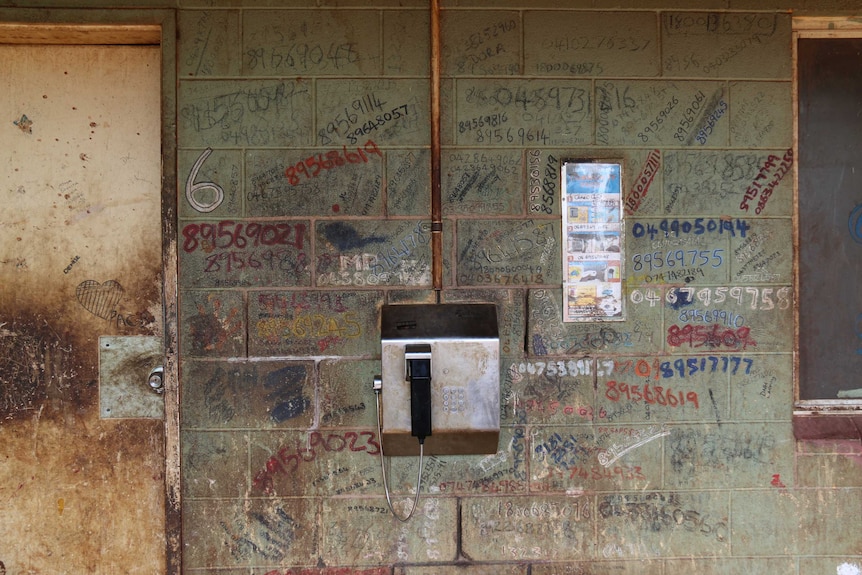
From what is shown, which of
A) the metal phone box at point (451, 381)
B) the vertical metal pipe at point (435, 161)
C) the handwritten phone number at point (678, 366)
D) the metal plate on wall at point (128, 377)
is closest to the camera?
the metal phone box at point (451, 381)

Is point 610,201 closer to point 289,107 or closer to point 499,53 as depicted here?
point 499,53

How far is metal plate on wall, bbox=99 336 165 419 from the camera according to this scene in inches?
119

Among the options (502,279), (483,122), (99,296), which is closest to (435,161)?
(483,122)

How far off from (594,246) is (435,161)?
92 cm

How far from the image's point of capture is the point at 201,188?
2.83 metres

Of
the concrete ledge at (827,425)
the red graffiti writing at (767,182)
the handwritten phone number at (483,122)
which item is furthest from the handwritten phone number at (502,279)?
the concrete ledge at (827,425)

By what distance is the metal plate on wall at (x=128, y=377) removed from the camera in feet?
9.92

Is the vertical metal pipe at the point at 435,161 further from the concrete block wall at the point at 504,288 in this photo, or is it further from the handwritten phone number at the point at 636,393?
the handwritten phone number at the point at 636,393

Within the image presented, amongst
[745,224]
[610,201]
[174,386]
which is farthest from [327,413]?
[745,224]

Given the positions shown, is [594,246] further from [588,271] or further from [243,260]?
[243,260]

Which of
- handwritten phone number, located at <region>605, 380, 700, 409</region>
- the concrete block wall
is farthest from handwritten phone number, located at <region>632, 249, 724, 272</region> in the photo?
handwritten phone number, located at <region>605, 380, 700, 409</region>

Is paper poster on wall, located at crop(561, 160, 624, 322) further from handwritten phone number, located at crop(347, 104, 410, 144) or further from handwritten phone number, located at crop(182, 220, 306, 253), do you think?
handwritten phone number, located at crop(182, 220, 306, 253)

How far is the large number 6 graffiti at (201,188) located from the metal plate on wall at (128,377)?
790 mm

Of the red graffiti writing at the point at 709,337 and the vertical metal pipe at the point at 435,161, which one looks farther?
the red graffiti writing at the point at 709,337
